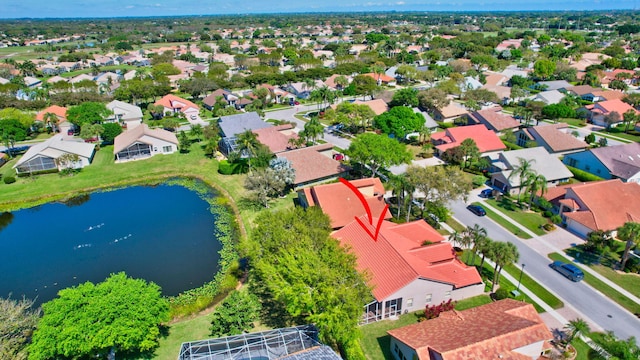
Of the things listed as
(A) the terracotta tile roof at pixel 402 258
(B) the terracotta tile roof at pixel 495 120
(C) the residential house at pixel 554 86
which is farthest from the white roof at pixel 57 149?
(C) the residential house at pixel 554 86

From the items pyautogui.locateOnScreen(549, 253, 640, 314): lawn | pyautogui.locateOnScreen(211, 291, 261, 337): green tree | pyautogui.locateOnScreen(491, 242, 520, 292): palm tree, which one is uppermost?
pyautogui.locateOnScreen(491, 242, 520, 292): palm tree

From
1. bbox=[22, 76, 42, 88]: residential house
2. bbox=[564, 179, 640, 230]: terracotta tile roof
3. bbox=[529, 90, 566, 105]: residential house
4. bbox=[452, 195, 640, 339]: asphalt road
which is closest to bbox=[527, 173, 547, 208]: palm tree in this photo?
bbox=[564, 179, 640, 230]: terracotta tile roof

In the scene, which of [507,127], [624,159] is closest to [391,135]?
[507,127]

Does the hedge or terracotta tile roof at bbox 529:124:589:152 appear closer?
the hedge

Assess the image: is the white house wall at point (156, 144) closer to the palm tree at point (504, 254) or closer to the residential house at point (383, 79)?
the palm tree at point (504, 254)

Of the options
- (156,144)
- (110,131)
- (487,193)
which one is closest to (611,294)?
(487,193)

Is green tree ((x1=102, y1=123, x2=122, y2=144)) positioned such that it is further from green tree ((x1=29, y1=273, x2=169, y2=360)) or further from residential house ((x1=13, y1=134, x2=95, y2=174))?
green tree ((x1=29, y1=273, x2=169, y2=360))
